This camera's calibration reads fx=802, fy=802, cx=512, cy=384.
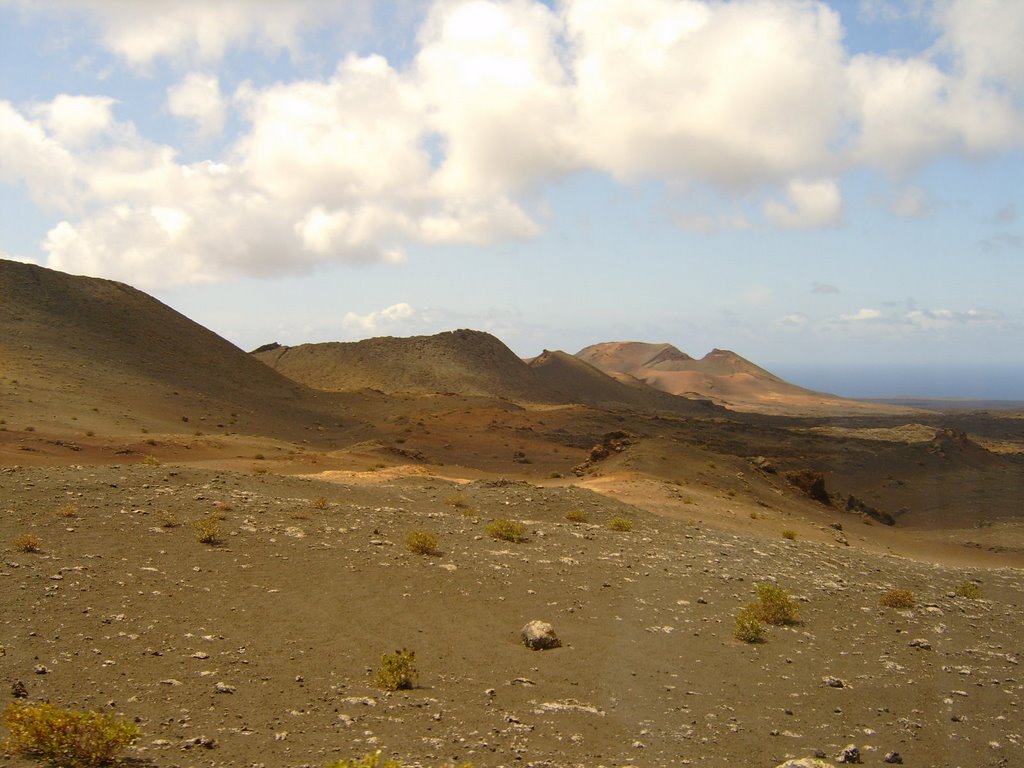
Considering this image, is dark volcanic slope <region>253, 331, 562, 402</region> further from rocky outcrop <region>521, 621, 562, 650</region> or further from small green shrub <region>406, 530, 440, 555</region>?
rocky outcrop <region>521, 621, 562, 650</region>

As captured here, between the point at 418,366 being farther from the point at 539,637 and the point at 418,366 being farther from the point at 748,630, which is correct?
the point at 539,637

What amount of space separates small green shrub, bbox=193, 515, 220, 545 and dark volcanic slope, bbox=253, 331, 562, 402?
70539 millimetres

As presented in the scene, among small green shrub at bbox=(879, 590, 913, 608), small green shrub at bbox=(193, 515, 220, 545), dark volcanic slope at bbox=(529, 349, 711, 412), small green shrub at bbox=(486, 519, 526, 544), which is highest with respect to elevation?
dark volcanic slope at bbox=(529, 349, 711, 412)

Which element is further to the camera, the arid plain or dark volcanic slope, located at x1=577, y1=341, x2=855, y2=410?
dark volcanic slope, located at x1=577, y1=341, x2=855, y2=410

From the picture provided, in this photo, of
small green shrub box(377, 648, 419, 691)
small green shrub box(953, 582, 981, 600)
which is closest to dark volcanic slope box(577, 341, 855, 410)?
small green shrub box(953, 582, 981, 600)

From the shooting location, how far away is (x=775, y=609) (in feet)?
39.5

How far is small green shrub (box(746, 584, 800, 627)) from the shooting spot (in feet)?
39.3

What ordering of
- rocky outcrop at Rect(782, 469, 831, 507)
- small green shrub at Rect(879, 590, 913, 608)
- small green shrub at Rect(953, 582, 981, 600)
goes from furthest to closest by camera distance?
rocky outcrop at Rect(782, 469, 831, 507), small green shrub at Rect(953, 582, 981, 600), small green shrub at Rect(879, 590, 913, 608)

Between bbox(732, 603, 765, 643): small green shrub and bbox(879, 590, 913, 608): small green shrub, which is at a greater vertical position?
bbox(732, 603, 765, 643): small green shrub

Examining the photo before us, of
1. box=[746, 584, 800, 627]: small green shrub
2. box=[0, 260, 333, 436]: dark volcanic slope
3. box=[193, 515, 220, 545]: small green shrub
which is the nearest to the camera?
box=[746, 584, 800, 627]: small green shrub

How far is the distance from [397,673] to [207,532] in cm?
562

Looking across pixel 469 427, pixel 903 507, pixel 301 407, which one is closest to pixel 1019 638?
pixel 903 507

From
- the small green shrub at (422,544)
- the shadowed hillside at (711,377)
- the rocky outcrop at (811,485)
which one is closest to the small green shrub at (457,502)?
the small green shrub at (422,544)

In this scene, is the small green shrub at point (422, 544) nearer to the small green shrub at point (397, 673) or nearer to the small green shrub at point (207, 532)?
the small green shrub at point (207, 532)
